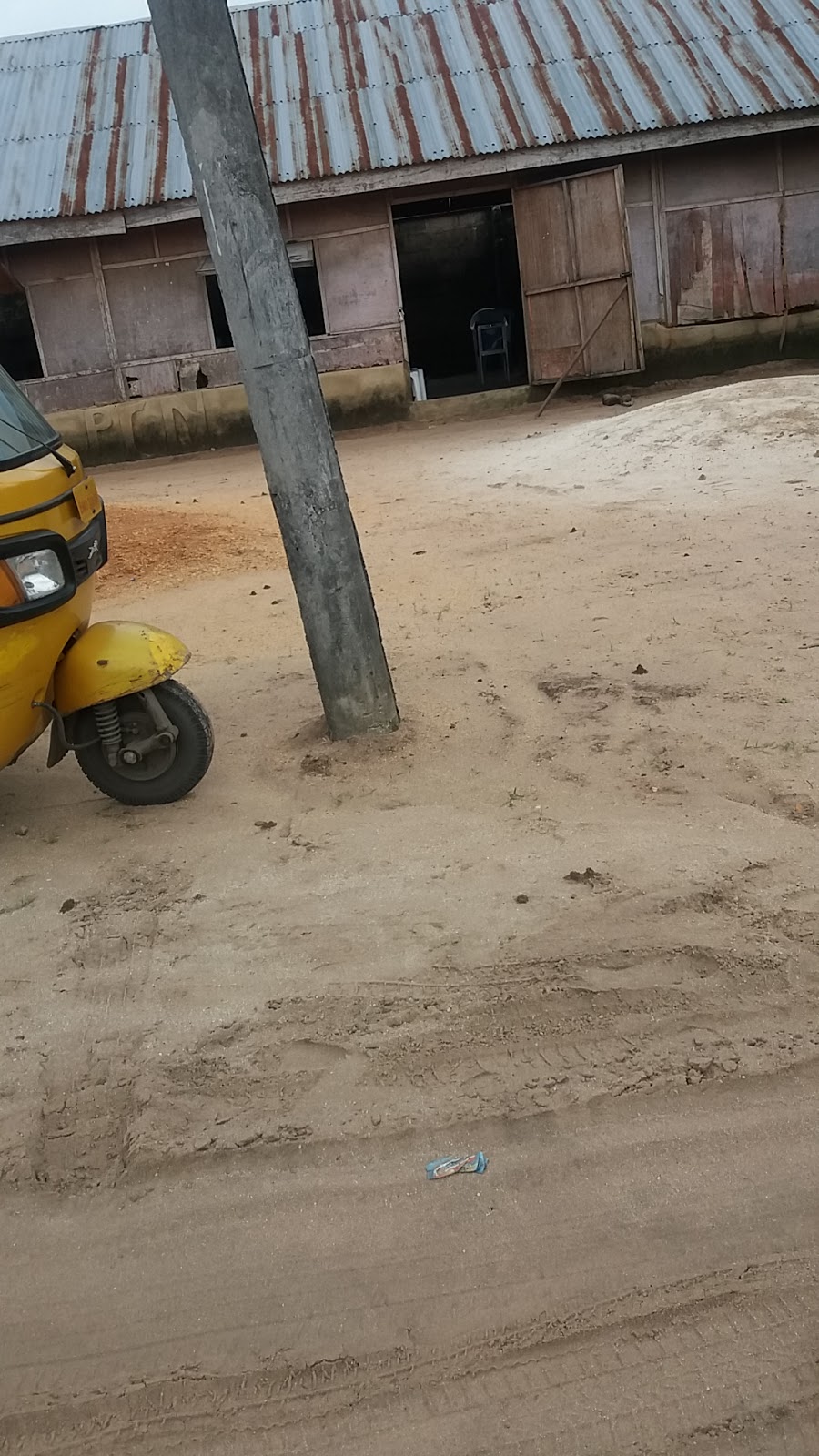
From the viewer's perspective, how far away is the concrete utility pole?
3275mm

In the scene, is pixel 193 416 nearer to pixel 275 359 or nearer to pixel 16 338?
pixel 16 338

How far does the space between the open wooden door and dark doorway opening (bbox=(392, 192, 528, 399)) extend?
3.41m

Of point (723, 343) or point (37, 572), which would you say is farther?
point (723, 343)

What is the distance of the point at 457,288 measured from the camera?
58.1 feet

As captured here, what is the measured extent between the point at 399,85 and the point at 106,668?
1221 centimetres

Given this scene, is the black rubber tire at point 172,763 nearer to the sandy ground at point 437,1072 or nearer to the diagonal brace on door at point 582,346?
the sandy ground at point 437,1072

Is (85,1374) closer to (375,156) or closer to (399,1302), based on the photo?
(399,1302)

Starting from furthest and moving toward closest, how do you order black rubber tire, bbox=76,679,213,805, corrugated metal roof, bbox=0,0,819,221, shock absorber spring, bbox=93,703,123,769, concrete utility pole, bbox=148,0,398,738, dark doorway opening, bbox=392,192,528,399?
dark doorway opening, bbox=392,192,528,399, corrugated metal roof, bbox=0,0,819,221, black rubber tire, bbox=76,679,213,805, shock absorber spring, bbox=93,703,123,769, concrete utility pole, bbox=148,0,398,738

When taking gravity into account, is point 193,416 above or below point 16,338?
below

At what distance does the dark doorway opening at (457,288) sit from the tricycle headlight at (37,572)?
1385 centimetres

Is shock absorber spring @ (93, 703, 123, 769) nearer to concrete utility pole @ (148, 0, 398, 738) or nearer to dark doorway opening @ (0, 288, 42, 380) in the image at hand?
concrete utility pole @ (148, 0, 398, 738)

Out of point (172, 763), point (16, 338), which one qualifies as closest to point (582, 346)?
point (16, 338)

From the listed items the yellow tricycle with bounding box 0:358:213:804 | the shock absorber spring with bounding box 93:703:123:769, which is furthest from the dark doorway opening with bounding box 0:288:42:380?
the shock absorber spring with bounding box 93:703:123:769

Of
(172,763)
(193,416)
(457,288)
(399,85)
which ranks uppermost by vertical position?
(399,85)
